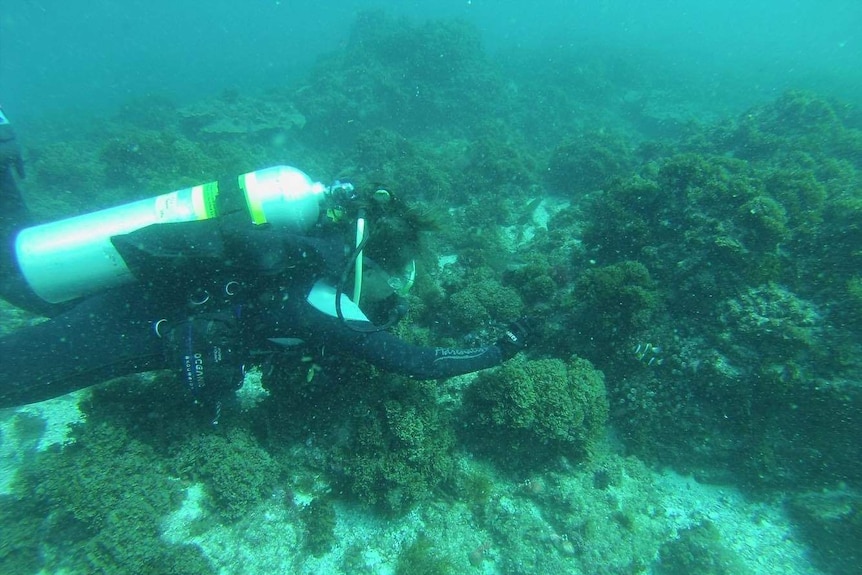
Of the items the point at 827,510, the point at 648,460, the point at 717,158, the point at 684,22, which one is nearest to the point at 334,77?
the point at 717,158

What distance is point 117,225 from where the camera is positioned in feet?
11.9

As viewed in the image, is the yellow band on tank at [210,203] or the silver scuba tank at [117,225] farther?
the yellow band on tank at [210,203]

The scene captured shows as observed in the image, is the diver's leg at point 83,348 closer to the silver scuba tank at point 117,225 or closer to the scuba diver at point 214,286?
the scuba diver at point 214,286

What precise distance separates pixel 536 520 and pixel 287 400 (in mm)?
3152

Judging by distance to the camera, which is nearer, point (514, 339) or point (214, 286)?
point (214, 286)

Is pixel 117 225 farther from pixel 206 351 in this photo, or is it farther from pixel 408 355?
pixel 408 355

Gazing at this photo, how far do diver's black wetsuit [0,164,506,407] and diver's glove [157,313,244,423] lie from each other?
0.31ft

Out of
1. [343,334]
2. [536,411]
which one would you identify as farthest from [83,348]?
[536,411]

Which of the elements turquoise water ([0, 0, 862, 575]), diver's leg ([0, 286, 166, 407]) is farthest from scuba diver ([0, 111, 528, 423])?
turquoise water ([0, 0, 862, 575])

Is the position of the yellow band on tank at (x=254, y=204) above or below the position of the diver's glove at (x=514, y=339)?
above

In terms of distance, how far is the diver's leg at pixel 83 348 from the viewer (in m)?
3.24

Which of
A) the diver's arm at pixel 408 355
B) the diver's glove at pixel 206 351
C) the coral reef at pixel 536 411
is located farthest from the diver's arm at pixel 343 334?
the coral reef at pixel 536 411

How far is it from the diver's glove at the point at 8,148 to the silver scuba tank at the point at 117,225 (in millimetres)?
1851

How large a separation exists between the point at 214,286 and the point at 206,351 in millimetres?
608
